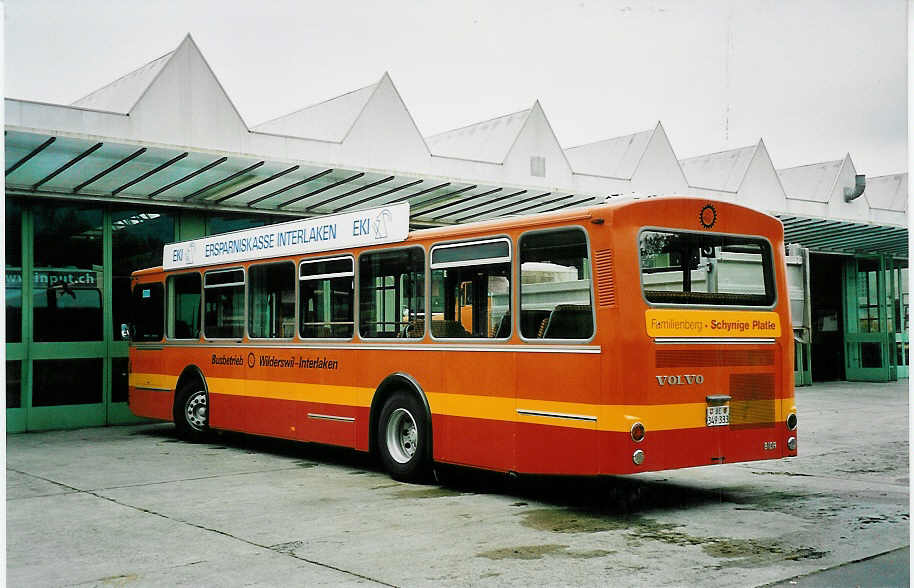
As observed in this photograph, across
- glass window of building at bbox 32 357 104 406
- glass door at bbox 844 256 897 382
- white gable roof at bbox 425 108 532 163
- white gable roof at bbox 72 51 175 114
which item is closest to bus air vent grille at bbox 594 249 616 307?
white gable roof at bbox 72 51 175 114

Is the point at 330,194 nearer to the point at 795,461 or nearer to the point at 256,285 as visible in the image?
the point at 256,285

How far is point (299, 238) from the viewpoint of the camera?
11.5m

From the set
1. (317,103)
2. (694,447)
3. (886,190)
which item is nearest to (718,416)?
(694,447)

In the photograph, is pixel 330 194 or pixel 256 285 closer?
pixel 256 285

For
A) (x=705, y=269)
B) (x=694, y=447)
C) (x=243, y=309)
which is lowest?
(x=694, y=447)

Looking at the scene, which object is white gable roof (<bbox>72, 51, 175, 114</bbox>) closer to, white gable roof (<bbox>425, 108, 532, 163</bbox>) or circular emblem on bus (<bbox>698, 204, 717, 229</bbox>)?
white gable roof (<bbox>425, 108, 532, 163</bbox>)

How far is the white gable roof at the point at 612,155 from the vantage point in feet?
66.2

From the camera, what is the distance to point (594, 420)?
7.79m

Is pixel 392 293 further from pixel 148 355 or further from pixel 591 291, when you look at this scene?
pixel 148 355

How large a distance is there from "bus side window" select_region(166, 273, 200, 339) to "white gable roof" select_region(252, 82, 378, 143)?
A: 277cm

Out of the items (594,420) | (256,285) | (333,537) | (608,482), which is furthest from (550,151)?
(333,537)

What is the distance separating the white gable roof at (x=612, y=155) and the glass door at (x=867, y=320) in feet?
34.9

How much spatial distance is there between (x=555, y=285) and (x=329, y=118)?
29.6ft

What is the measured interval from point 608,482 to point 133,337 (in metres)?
8.40
